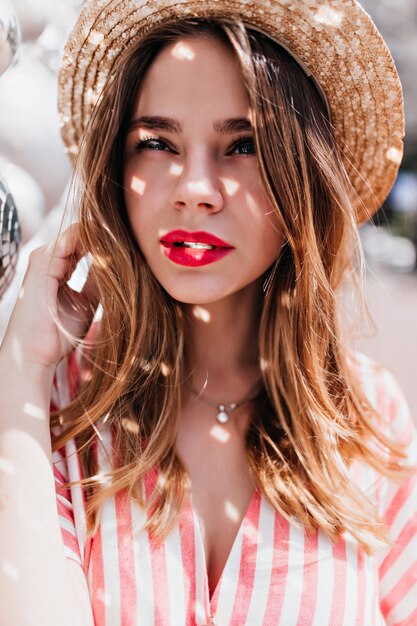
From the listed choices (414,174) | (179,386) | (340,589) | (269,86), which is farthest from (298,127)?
(414,174)

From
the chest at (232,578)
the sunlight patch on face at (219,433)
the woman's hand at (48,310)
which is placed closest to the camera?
the chest at (232,578)

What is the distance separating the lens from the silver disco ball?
1.35 m

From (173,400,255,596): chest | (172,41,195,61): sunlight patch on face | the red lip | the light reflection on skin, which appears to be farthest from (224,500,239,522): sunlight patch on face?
(172,41,195,61): sunlight patch on face

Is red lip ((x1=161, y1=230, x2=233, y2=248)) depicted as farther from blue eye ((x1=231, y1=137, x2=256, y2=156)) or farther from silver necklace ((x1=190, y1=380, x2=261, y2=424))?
silver necklace ((x1=190, y1=380, x2=261, y2=424))

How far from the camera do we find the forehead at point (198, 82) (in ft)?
4.36

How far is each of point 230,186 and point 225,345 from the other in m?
0.46

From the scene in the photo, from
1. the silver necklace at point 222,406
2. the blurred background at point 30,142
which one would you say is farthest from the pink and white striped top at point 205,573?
the blurred background at point 30,142

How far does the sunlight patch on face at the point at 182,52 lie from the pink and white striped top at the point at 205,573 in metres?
0.82

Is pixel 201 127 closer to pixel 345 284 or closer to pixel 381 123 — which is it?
pixel 381 123

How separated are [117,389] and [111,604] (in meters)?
0.43

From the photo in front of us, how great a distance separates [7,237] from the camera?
1.38m

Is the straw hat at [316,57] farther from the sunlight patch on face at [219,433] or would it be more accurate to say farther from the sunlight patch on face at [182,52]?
the sunlight patch on face at [219,433]

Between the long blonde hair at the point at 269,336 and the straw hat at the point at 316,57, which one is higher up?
the straw hat at the point at 316,57

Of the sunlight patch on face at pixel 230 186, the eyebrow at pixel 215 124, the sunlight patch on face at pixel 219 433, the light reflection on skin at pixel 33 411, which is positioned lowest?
the sunlight patch on face at pixel 219 433
